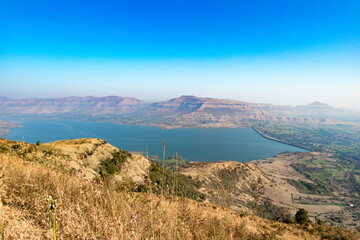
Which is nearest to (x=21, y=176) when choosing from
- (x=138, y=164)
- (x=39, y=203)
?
(x=39, y=203)

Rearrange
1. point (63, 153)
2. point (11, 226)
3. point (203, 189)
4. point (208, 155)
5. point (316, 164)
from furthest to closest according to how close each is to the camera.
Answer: point (208, 155) < point (316, 164) < point (203, 189) < point (63, 153) < point (11, 226)

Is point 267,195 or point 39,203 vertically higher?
point 39,203

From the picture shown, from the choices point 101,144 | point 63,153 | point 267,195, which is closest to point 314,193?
point 267,195

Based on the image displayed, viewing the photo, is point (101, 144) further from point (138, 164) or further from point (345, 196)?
point (345, 196)

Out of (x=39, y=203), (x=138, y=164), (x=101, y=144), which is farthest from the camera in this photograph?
(x=138, y=164)

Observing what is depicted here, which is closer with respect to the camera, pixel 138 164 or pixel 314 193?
pixel 138 164

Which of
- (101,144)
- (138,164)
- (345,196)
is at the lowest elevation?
(345,196)

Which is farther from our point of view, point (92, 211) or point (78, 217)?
point (92, 211)

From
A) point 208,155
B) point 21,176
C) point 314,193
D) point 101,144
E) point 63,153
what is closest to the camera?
point 21,176

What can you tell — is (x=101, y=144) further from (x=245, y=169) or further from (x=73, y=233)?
(x=245, y=169)
